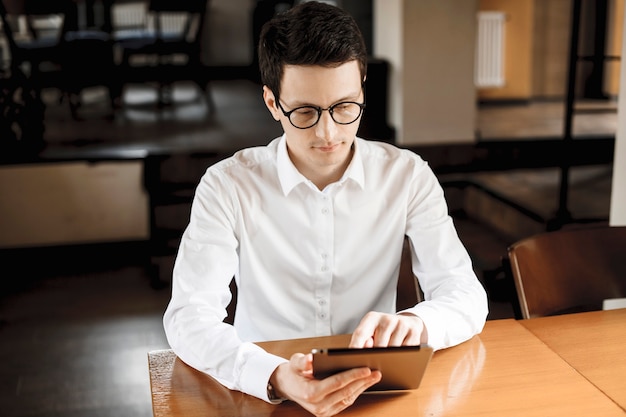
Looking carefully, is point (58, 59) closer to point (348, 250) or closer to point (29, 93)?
point (29, 93)

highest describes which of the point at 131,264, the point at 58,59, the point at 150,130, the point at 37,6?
the point at 37,6

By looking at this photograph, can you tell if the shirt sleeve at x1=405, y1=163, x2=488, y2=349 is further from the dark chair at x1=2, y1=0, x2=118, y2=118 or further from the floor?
the dark chair at x1=2, y1=0, x2=118, y2=118

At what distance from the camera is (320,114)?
1.55 m

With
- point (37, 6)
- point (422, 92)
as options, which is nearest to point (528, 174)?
point (422, 92)

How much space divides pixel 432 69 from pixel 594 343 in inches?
175

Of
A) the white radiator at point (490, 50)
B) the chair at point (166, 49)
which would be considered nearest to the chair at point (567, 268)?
the chair at point (166, 49)

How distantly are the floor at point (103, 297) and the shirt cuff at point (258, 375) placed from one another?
1.63 metres

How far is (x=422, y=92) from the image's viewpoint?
18.9ft

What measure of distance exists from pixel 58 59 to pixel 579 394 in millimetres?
6165

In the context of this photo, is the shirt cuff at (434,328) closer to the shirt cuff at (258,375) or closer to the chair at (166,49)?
the shirt cuff at (258,375)

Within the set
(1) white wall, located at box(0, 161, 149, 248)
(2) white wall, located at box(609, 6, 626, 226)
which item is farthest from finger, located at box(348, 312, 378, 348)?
(1) white wall, located at box(0, 161, 149, 248)

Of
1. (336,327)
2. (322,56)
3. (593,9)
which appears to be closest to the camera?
(322,56)

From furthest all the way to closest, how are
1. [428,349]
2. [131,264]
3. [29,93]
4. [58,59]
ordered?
1. [58,59]
2. [29,93]
3. [131,264]
4. [428,349]

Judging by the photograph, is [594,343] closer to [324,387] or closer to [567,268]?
[567,268]
